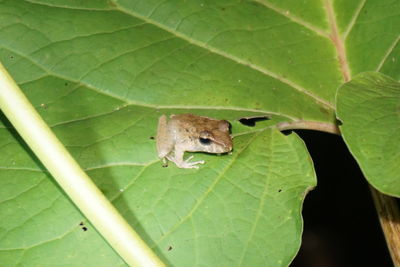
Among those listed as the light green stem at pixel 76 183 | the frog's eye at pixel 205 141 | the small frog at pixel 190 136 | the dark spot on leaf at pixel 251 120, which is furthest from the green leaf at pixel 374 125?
the light green stem at pixel 76 183

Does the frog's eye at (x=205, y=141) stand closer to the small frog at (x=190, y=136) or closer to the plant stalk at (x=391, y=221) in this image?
the small frog at (x=190, y=136)

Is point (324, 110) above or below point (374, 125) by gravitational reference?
below

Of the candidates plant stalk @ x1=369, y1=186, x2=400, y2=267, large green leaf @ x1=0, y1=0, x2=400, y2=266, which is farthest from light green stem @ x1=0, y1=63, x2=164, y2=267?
plant stalk @ x1=369, y1=186, x2=400, y2=267

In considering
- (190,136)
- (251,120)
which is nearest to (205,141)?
(190,136)

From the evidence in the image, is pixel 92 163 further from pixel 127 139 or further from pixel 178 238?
pixel 178 238

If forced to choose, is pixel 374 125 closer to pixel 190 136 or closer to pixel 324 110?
pixel 324 110

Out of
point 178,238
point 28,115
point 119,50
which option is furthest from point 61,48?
point 178,238

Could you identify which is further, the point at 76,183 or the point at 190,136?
the point at 190,136
